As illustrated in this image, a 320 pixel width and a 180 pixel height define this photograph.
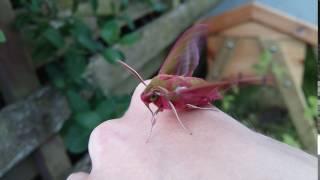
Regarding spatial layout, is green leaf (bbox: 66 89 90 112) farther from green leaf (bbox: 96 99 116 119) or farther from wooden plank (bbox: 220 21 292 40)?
wooden plank (bbox: 220 21 292 40)

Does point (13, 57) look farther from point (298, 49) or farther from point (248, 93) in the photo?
point (248, 93)

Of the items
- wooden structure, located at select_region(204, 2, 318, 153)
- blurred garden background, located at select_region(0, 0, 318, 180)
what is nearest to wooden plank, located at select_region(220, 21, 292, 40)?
wooden structure, located at select_region(204, 2, 318, 153)

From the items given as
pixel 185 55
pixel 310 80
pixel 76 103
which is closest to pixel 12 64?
pixel 76 103

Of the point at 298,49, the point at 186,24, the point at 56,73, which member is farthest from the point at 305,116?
the point at 56,73

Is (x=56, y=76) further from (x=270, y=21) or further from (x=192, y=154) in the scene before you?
(x=270, y=21)

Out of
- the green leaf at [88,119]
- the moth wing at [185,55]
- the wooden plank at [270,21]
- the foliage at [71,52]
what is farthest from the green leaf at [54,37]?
the wooden plank at [270,21]

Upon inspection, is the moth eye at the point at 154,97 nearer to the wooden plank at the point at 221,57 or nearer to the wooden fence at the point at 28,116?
the wooden fence at the point at 28,116

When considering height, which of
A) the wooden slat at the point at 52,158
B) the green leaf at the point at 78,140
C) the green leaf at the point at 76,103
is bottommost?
the wooden slat at the point at 52,158
